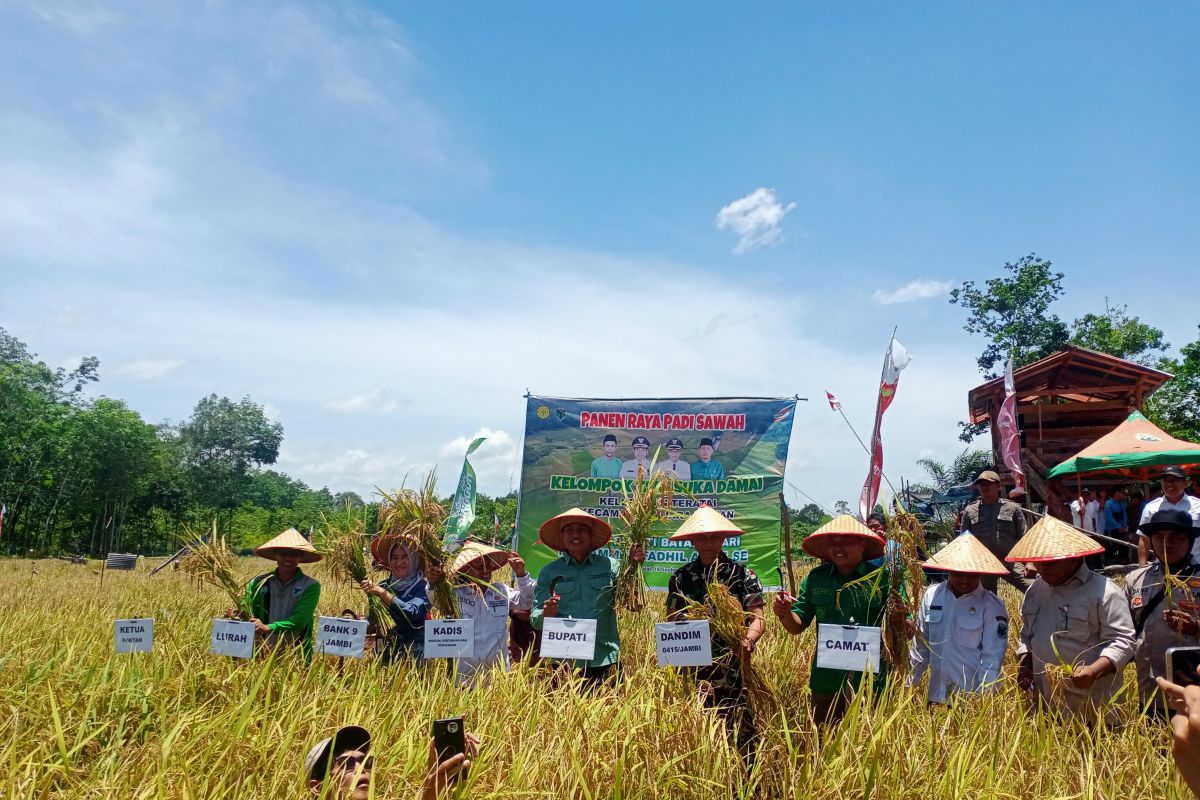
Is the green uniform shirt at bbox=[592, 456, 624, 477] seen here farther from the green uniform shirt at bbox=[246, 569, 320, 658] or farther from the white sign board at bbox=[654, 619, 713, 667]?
the white sign board at bbox=[654, 619, 713, 667]

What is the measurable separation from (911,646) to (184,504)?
143ft

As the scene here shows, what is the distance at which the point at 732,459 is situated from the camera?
8.79 meters

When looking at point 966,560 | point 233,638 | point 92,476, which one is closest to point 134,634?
point 233,638

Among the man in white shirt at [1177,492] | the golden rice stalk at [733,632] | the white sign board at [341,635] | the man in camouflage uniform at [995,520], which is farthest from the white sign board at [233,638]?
the man in white shirt at [1177,492]

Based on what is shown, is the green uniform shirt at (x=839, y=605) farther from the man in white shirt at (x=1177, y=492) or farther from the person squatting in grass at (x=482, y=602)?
the man in white shirt at (x=1177, y=492)

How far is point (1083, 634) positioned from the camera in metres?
3.54

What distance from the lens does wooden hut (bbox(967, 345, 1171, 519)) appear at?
1527cm

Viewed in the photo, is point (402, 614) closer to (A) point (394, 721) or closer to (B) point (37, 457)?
(A) point (394, 721)

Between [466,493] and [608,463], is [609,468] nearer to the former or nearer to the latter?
[608,463]

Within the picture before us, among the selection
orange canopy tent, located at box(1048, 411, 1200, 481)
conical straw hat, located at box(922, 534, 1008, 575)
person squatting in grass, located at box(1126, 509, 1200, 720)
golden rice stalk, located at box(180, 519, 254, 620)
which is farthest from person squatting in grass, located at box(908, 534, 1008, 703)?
orange canopy tent, located at box(1048, 411, 1200, 481)

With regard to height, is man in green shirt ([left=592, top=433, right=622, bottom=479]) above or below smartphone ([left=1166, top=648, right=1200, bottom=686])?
above

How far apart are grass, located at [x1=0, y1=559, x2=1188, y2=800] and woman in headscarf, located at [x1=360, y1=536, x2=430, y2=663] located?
11.4 inches

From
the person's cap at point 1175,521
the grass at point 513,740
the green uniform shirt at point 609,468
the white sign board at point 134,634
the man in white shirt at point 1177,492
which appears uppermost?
the green uniform shirt at point 609,468

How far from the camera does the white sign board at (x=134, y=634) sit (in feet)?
13.3
